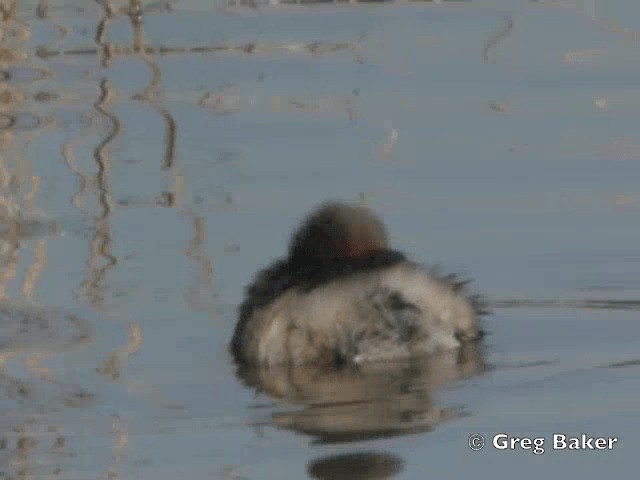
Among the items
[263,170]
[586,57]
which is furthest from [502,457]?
[586,57]

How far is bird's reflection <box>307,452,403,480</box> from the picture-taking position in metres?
6.04

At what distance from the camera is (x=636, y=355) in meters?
7.09

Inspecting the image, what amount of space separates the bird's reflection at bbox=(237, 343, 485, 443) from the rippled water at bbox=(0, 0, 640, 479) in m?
0.01

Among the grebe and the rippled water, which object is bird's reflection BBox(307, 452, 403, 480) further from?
the grebe

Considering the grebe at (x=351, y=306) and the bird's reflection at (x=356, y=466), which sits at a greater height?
the grebe at (x=351, y=306)

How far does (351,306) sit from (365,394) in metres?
0.27

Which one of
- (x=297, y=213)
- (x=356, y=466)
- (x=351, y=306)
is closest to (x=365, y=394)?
(x=351, y=306)

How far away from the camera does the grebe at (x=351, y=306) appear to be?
6910 millimetres

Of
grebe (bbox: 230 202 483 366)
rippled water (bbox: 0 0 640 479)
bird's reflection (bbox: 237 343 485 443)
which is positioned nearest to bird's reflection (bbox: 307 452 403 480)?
rippled water (bbox: 0 0 640 479)

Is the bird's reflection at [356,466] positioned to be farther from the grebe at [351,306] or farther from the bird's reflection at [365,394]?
the grebe at [351,306]

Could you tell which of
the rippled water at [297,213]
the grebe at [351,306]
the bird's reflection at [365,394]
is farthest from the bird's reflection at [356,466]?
the grebe at [351,306]

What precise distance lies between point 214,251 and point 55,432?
237 centimetres

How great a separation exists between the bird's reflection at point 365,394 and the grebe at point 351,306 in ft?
0.13

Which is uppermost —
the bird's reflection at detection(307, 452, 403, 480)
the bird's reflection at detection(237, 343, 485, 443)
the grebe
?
the grebe
